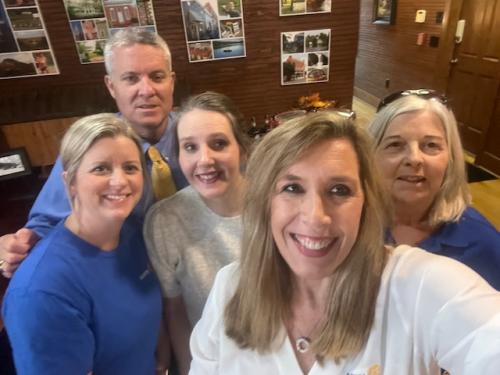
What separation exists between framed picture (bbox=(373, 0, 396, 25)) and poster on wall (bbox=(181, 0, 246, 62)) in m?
3.27

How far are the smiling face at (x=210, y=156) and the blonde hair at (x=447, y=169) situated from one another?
2.05ft

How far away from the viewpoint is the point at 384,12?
19.0 ft

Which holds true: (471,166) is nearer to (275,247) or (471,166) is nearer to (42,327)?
(275,247)

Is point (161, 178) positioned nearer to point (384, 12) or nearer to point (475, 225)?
point (475, 225)

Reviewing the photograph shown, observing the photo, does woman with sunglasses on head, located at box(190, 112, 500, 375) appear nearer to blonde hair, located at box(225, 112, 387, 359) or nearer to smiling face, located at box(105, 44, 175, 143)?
blonde hair, located at box(225, 112, 387, 359)

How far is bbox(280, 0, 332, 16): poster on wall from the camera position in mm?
3594

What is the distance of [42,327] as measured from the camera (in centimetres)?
94

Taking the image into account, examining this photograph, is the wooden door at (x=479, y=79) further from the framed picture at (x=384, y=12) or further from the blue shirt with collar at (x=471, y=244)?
the blue shirt with collar at (x=471, y=244)

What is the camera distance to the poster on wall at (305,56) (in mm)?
3771

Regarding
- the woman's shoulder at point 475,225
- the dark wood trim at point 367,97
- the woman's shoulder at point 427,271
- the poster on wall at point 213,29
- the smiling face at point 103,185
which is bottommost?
the dark wood trim at point 367,97

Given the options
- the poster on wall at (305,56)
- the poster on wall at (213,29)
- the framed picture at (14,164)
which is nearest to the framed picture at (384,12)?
the poster on wall at (305,56)

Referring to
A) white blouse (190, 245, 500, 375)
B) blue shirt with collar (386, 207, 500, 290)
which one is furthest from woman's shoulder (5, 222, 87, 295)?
blue shirt with collar (386, 207, 500, 290)

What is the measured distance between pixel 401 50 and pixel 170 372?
5.86m

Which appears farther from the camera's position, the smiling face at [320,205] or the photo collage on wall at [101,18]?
the photo collage on wall at [101,18]
